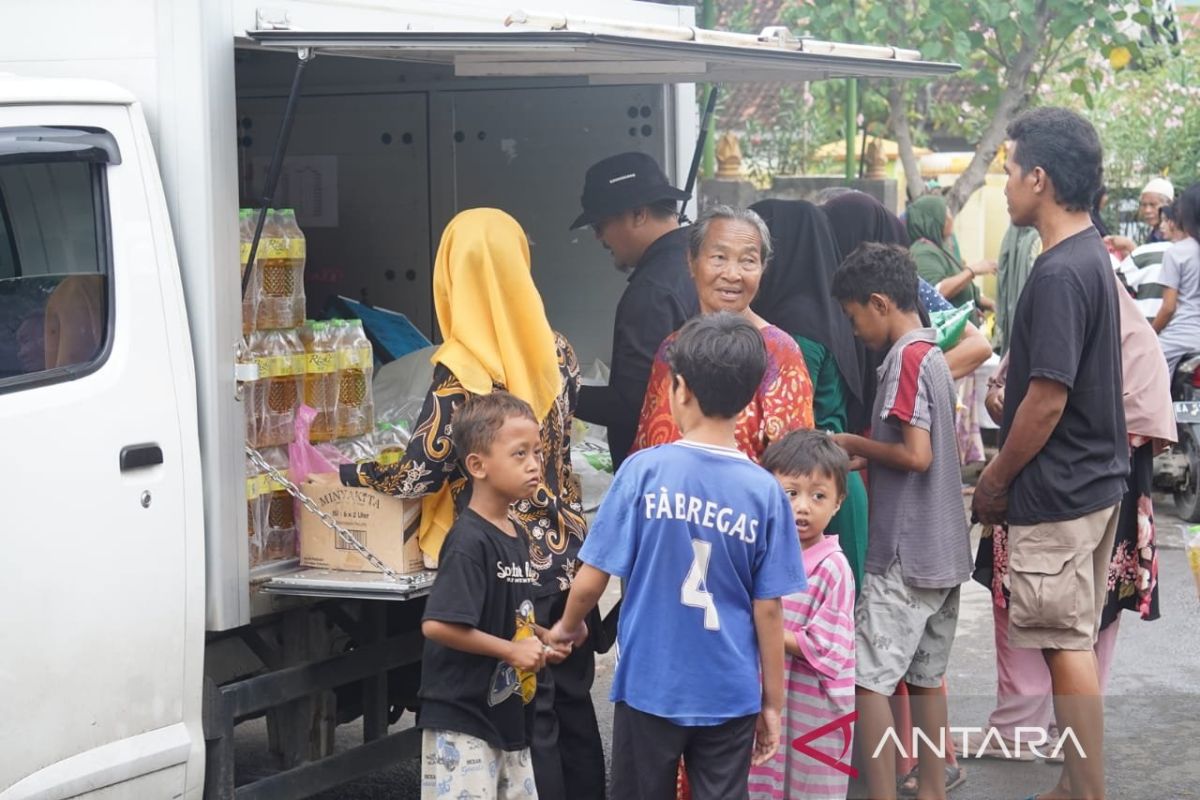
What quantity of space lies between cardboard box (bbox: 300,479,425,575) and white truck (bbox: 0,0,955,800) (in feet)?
0.36

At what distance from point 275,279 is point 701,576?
58.8 inches

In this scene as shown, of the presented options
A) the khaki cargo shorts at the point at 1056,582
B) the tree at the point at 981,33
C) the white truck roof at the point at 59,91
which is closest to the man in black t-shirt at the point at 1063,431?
the khaki cargo shorts at the point at 1056,582

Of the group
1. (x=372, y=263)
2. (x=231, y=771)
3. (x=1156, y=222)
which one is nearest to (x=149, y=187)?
(x=231, y=771)

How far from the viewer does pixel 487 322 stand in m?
3.92

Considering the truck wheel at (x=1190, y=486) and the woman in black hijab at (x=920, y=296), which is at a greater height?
the woman in black hijab at (x=920, y=296)

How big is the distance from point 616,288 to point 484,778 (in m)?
2.49

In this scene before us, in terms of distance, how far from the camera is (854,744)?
4.63 meters

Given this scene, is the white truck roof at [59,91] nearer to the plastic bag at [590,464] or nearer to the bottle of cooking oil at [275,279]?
the bottle of cooking oil at [275,279]

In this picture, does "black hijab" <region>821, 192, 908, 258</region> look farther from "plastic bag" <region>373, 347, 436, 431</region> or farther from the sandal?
the sandal

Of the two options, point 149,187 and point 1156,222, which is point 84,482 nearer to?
point 149,187

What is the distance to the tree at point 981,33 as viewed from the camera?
1018 cm

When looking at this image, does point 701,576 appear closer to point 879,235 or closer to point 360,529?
point 360,529

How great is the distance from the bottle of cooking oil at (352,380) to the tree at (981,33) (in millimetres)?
6580

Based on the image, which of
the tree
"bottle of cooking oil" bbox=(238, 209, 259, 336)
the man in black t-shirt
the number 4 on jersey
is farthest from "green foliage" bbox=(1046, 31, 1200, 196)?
the number 4 on jersey
